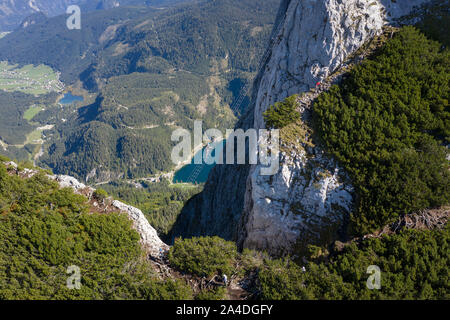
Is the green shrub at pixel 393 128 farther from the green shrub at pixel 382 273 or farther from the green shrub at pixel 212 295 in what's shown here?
the green shrub at pixel 212 295

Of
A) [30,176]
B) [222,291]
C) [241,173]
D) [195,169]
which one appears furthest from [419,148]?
[195,169]

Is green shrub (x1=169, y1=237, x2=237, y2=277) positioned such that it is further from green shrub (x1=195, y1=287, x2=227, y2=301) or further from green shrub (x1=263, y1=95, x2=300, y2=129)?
green shrub (x1=263, y1=95, x2=300, y2=129)

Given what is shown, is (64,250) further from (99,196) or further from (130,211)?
(130,211)

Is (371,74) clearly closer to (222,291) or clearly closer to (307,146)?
(307,146)

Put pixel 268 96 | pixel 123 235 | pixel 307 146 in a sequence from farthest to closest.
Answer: pixel 268 96 < pixel 307 146 < pixel 123 235

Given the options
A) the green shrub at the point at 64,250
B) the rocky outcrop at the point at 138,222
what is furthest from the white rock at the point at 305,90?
the green shrub at the point at 64,250

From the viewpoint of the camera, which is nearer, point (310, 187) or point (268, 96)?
point (310, 187)
